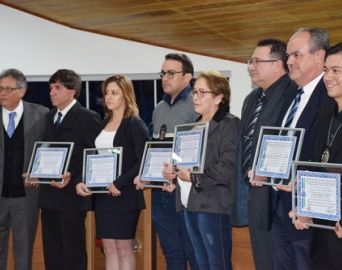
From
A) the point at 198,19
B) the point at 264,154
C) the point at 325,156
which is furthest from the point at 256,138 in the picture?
the point at 198,19

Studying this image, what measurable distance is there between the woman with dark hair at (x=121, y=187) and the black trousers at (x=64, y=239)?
0.88ft

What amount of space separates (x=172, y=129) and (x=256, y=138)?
2.79 feet

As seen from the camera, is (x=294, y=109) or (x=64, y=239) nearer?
(x=294, y=109)

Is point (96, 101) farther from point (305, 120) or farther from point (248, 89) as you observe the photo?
point (305, 120)

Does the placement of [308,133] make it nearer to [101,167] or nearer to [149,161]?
[149,161]

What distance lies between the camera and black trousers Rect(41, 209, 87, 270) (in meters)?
4.20

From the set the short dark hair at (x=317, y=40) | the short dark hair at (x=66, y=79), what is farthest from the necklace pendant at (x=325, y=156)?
the short dark hair at (x=66, y=79)

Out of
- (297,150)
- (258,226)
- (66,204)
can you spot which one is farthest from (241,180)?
(66,204)

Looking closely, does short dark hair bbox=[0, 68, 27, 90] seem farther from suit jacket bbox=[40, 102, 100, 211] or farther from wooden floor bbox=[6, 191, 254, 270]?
wooden floor bbox=[6, 191, 254, 270]

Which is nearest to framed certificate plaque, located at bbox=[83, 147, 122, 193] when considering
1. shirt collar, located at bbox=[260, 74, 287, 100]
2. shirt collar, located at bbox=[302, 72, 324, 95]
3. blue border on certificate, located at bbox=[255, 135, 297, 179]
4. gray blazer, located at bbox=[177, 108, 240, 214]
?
gray blazer, located at bbox=[177, 108, 240, 214]

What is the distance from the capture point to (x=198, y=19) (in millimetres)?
6551

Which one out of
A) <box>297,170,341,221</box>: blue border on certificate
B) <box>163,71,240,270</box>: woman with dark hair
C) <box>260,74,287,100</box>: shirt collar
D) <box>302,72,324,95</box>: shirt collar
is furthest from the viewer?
<box>163,71,240,270</box>: woman with dark hair

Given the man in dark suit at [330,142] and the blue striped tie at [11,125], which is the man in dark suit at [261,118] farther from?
the blue striped tie at [11,125]

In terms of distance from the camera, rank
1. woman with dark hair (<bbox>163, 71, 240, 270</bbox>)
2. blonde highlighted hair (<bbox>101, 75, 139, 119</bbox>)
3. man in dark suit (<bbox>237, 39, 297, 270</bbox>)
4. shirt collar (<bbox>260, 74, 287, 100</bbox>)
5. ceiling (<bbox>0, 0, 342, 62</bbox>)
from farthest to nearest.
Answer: ceiling (<bbox>0, 0, 342, 62</bbox>) → blonde highlighted hair (<bbox>101, 75, 139, 119</bbox>) → woman with dark hair (<bbox>163, 71, 240, 270</bbox>) → shirt collar (<bbox>260, 74, 287, 100</bbox>) → man in dark suit (<bbox>237, 39, 297, 270</bbox>)
